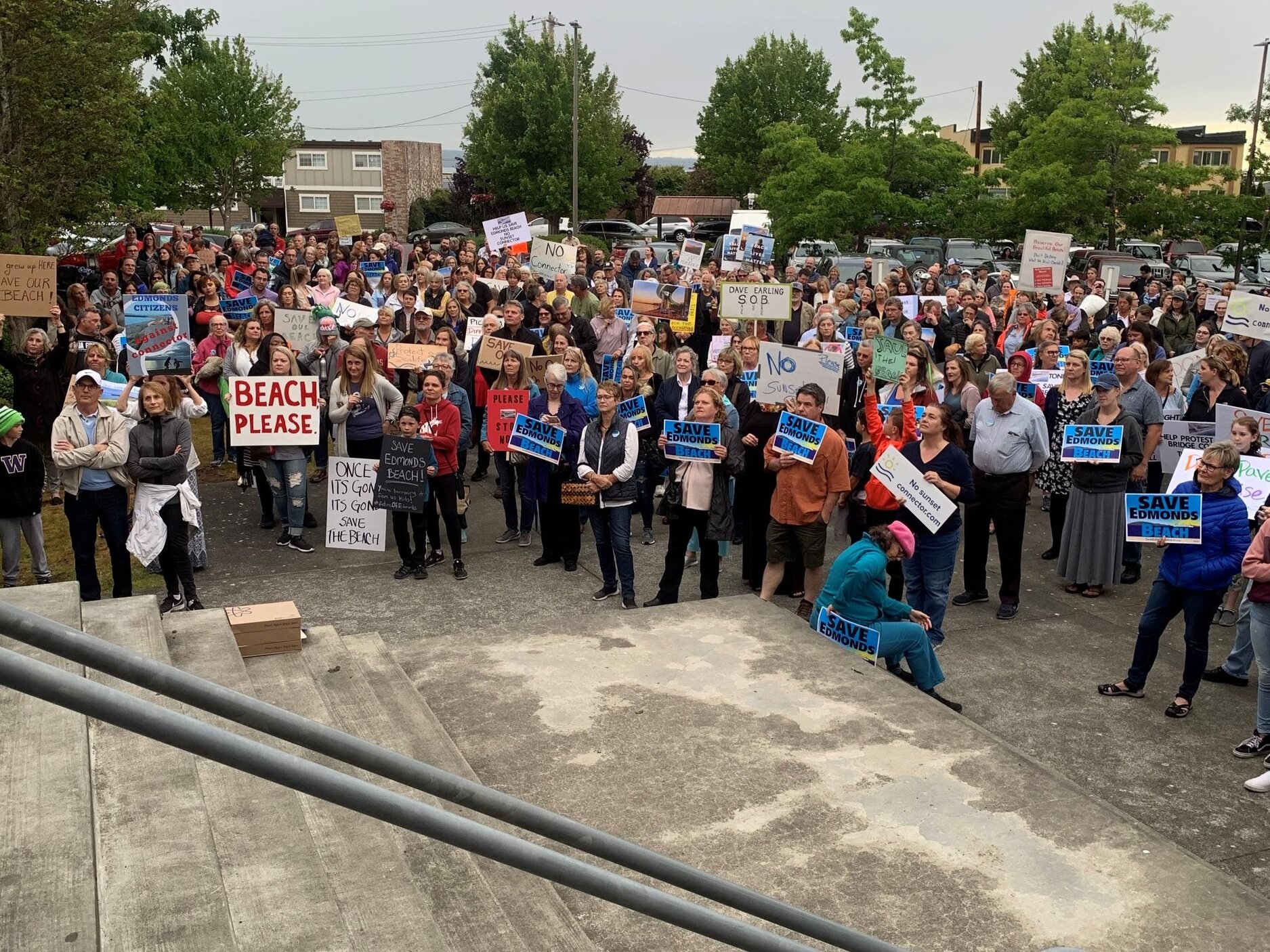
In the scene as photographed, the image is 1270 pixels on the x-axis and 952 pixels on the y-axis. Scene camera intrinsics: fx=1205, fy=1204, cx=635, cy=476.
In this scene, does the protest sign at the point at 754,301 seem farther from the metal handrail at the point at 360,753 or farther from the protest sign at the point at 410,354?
the metal handrail at the point at 360,753

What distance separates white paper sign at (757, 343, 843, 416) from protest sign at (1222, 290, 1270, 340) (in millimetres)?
5445

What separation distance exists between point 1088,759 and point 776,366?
16.7ft

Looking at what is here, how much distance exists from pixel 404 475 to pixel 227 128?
44.5m

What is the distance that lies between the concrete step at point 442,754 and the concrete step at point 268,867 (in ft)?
2.11


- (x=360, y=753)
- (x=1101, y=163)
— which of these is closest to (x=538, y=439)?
(x=360, y=753)

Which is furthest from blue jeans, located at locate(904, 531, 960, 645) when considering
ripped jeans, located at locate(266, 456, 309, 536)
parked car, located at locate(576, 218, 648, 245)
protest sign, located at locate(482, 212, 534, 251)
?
parked car, located at locate(576, 218, 648, 245)

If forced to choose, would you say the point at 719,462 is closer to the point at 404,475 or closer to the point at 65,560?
the point at 404,475

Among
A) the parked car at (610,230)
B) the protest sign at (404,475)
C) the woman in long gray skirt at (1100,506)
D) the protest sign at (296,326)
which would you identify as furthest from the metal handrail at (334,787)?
the parked car at (610,230)

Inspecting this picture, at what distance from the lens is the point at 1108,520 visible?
10.6 metres

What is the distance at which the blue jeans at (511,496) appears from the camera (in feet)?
39.4

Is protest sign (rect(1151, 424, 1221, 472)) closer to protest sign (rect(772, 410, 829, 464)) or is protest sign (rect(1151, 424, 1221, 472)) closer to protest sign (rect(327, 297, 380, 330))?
protest sign (rect(772, 410, 829, 464))

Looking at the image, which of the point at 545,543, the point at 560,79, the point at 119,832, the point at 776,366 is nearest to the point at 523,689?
the point at 119,832

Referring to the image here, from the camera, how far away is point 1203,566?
7855mm

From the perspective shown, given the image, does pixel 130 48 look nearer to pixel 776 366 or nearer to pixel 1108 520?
pixel 776 366
